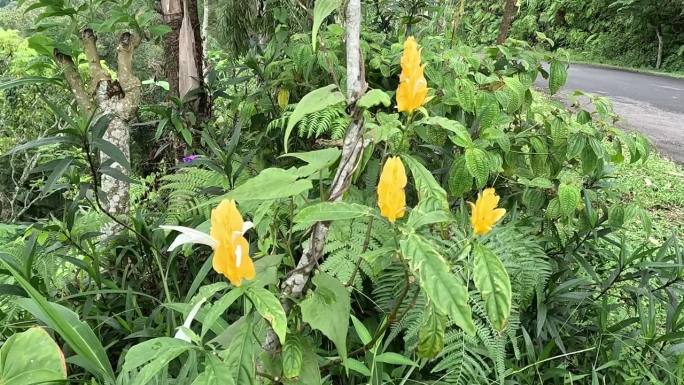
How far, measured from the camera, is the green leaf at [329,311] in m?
0.76

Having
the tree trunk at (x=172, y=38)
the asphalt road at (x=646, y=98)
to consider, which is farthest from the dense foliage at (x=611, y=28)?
the tree trunk at (x=172, y=38)

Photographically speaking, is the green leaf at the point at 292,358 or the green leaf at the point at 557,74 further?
the green leaf at the point at 557,74

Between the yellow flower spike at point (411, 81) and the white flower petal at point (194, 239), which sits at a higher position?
the yellow flower spike at point (411, 81)

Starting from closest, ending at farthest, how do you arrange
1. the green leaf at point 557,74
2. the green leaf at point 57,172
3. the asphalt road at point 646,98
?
the green leaf at point 57,172 → the green leaf at point 557,74 → the asphalt road at point 646,98

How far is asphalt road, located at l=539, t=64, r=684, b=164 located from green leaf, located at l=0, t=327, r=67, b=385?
475 cm

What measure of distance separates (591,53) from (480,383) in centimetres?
1721

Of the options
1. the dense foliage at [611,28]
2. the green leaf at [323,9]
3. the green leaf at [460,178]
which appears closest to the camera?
the green leaf at [323,9]

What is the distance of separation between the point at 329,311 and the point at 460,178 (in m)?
0.79

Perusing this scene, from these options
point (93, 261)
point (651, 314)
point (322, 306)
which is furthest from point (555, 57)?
point (93, 261)

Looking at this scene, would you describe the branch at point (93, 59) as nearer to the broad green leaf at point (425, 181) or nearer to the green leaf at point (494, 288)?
the broad green leaf at point (425, 181)

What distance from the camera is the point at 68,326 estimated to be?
85cm

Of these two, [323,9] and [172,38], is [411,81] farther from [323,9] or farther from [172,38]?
[172,38]

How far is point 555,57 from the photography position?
1.75 metres

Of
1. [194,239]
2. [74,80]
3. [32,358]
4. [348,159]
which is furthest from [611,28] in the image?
[32,358]
